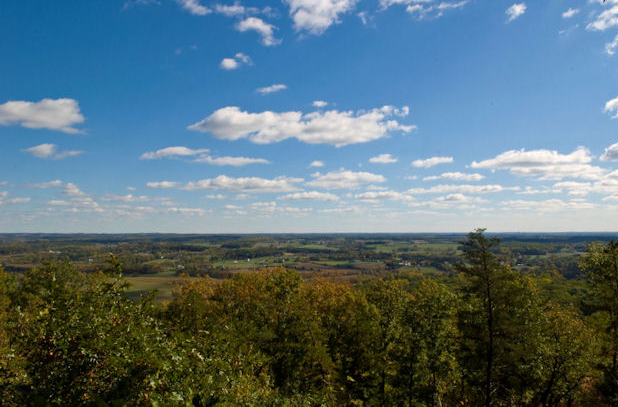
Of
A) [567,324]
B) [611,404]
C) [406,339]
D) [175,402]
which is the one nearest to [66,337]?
[175,402]

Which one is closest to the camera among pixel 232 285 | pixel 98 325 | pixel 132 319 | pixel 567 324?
pixel 98 325

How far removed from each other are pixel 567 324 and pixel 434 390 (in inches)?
639

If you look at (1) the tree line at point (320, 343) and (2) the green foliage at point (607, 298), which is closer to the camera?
(1) the tree line at point (320, 343)

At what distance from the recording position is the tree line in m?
8.06

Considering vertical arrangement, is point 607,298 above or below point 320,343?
above

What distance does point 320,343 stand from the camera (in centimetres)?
2972

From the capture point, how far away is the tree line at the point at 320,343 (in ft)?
26.5

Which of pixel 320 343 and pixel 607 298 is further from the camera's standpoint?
pixel 607 298

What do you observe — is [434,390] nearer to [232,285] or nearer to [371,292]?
[371,292]

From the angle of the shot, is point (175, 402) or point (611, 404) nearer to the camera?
point (175, 402)

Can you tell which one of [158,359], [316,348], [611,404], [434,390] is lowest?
[611,404]

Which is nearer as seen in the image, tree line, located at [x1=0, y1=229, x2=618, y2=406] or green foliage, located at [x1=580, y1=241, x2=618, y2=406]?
tree line, located at [x1=0, y1=229, x2=618, y2=406]

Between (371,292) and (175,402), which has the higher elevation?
(175,402)

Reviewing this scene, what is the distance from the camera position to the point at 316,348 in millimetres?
27844
